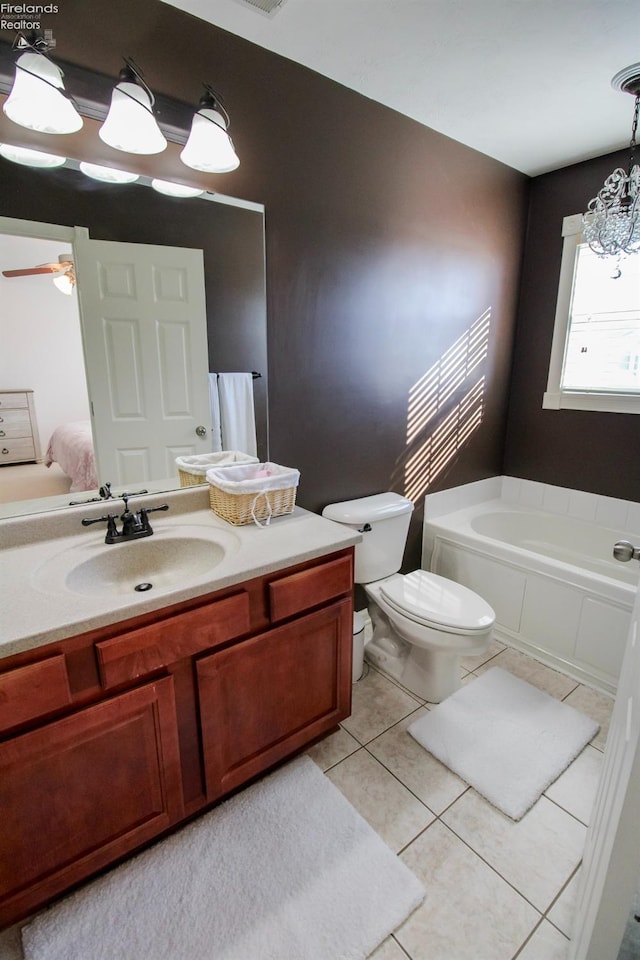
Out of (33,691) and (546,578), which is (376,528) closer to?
(546,578)

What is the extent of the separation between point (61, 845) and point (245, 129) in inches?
88.8

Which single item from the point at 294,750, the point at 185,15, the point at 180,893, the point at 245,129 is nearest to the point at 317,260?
the point at 245,129

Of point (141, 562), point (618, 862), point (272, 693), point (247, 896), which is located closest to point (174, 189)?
point (141, 562)

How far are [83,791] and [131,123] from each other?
1.84 m

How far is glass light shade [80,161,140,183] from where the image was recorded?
1.35 m

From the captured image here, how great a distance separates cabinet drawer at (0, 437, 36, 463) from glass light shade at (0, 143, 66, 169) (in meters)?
0.78

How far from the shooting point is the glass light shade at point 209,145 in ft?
4.74

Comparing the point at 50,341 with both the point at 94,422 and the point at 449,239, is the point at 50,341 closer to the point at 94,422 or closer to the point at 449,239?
the point at 94,422

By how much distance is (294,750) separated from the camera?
1541 mm

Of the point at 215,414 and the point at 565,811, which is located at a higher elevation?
the point at 215,414

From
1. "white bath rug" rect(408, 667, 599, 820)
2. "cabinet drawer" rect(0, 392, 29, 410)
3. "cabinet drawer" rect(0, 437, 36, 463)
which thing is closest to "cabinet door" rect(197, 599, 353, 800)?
"white bath rug" rect(408, 667, 599, 820)

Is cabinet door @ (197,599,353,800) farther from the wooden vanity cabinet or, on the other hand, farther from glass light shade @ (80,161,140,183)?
glass light shade @ (80,161,140,183)

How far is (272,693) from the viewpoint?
56.2 inches

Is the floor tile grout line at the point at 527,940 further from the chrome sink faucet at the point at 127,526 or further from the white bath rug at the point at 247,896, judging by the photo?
the chrome sink faucet at the point at 127,526
